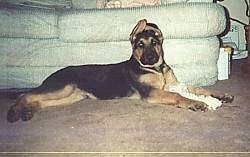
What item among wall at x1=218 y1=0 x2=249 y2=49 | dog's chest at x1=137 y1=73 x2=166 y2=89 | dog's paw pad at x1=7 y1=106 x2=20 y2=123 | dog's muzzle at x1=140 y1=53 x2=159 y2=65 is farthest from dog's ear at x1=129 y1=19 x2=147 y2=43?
wall at x1=218 y1=0 x2=249 y2=49

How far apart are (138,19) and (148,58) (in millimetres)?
352

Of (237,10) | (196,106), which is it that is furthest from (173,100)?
(237,10)

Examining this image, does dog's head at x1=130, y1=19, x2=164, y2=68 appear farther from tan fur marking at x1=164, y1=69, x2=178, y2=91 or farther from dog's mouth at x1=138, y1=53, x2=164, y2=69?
tan fur marking at x1=164, y1=69, x2=178, y2=91

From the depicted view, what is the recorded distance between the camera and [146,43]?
231 cm

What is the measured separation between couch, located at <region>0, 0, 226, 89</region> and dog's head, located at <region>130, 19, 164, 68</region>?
18 centimetres

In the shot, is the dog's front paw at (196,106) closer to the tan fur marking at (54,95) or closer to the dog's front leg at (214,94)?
the dog's front leg at (214,94)

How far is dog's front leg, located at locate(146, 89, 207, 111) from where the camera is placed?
222 cm

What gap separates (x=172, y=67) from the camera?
2648mm

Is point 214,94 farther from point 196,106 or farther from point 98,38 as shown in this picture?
point 98,38

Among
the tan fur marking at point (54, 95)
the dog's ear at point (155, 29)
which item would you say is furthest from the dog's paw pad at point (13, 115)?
the dog's ear at point (155, 29)

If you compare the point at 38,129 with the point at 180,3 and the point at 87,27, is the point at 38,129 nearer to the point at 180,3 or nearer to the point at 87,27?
the point at 87,27

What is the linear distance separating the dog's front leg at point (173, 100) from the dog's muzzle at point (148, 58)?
173 millimetres

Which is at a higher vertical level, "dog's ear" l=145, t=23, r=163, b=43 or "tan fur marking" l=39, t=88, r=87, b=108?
"dog's ear" l=145, t=23, r=163, b=43

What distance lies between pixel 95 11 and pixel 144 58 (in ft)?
1.78
